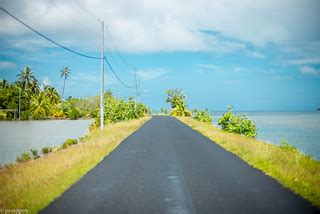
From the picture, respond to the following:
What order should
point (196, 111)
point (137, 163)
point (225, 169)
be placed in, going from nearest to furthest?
point (225, 169) < point (137, 163) < point (196, 111)

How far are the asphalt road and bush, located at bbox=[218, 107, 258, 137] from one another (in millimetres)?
22722

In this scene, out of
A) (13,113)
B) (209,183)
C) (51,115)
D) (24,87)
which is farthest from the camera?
(51,115)

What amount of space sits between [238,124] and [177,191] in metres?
28.9

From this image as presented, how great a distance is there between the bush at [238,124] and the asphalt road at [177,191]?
22722 millimetres

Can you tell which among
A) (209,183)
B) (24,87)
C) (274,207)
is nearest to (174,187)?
(209,183)

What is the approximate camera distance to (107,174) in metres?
11.7

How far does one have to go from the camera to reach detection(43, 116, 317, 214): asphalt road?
7641 mm

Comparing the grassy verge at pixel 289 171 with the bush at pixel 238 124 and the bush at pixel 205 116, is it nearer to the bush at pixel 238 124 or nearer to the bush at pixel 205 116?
the bush at pixel 238 124

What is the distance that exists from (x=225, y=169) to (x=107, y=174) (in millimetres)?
4135

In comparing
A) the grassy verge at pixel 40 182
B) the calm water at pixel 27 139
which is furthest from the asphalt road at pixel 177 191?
the calm water at pixel 27 139

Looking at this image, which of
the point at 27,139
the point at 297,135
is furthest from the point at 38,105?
the point at 297,135

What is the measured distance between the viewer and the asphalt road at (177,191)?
7.64 metres

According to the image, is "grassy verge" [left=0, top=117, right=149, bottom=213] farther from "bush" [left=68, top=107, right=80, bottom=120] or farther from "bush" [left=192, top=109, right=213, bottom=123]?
"bush" [left=68, top=107, right=80, bottom=120]

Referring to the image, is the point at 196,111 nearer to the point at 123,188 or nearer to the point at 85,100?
Answer: the point at 85,100
